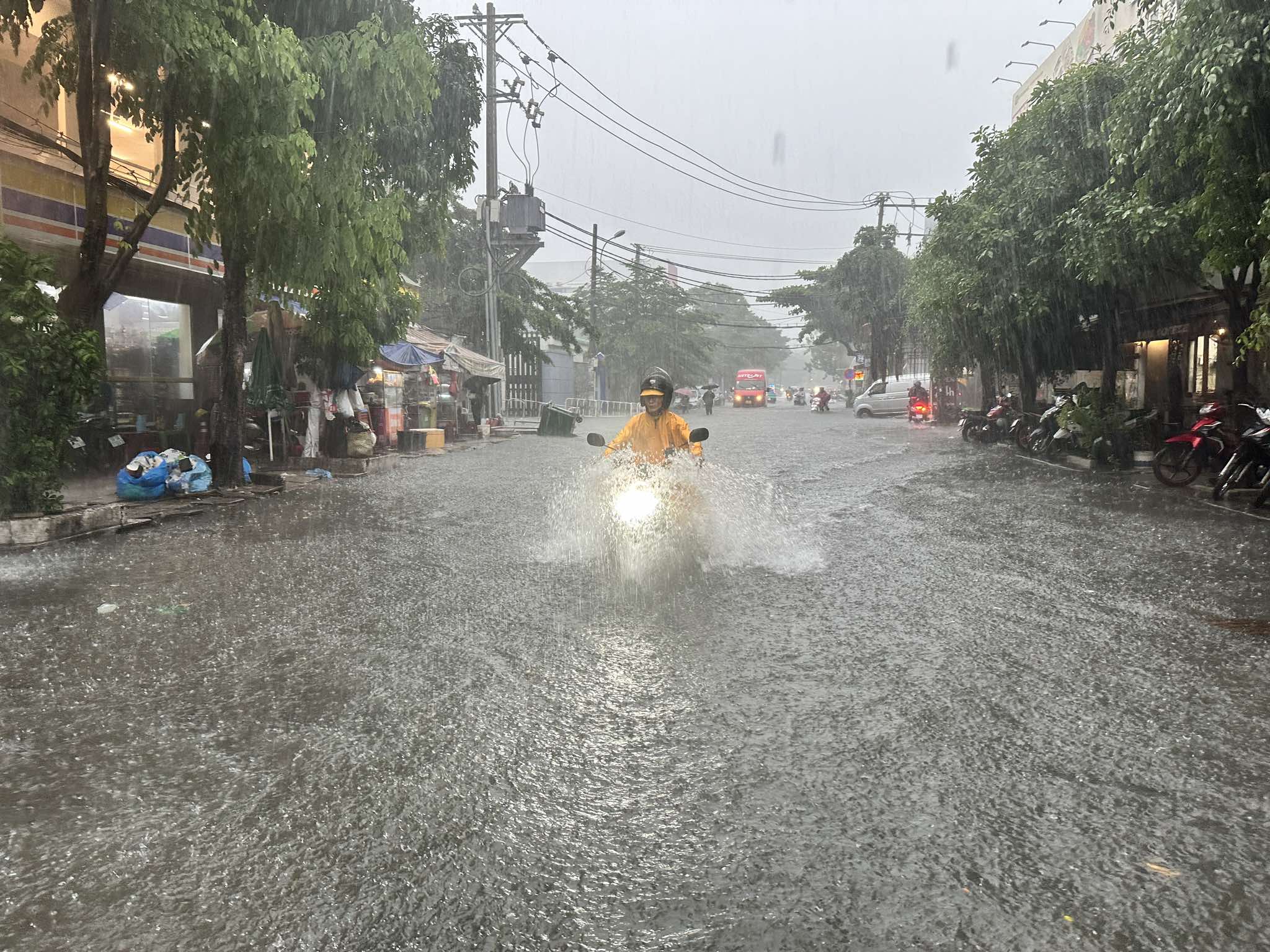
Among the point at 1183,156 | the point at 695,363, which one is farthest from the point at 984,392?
the point at 695,363

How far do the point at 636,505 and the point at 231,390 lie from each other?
8343 millimetres

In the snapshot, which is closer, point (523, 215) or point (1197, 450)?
point (1197, 450)

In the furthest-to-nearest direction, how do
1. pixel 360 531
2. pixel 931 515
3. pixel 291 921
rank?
pixel 931 515
pixel 360 531
pixel 291 921

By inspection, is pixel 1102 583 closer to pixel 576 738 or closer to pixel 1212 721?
pixel 1212 721

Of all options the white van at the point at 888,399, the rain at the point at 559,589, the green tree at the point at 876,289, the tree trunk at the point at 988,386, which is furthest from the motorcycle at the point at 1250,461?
the green tree at the point at 876,289

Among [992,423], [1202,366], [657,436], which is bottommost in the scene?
[992,423]

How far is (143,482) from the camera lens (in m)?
12.1

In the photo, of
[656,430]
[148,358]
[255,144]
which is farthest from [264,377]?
[656,430]

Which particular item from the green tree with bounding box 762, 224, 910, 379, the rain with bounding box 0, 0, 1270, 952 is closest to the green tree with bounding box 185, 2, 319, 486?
the rain with bounding box 0, 0, 1270, 952

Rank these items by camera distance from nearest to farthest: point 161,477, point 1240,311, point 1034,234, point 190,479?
point 161,477
point 190,479
point 1240,311
point 1034,234

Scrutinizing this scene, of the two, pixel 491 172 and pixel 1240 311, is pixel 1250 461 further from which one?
pixel 491 172

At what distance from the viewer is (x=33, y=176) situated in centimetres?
1248

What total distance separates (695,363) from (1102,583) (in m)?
64.5

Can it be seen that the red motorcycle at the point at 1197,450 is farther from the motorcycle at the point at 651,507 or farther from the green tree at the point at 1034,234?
the motorcycle at the point at 651,507
